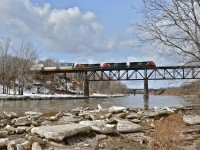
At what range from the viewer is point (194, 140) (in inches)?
469

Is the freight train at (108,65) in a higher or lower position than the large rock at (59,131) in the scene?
higher

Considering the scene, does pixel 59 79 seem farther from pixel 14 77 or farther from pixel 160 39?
pixel 160 39

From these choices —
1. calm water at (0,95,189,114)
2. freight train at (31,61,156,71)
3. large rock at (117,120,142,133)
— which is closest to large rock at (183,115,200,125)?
large rock at (117,120,142,133)

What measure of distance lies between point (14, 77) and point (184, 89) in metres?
67.0

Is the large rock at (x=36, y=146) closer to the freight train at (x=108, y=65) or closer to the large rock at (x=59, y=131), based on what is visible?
the large rock at (x=59, y=131)

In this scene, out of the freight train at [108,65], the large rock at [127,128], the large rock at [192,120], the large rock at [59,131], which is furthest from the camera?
the freight train at [108,65]

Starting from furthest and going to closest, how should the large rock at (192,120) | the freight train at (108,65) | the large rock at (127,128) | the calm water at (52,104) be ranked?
1. the freight train at (108,65)
2. the calm water at (52,104)
3. the large rock at (192,120)
4. the large rock at (127,128)

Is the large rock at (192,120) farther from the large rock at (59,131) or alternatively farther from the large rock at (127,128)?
the large rock at (59,131)

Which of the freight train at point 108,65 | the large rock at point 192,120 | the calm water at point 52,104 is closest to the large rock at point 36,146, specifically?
the large rock at point 192,120

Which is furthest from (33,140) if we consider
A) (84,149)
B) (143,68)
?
(143,68)

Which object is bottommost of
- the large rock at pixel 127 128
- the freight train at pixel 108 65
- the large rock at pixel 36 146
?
the large rock at pixel 36 146

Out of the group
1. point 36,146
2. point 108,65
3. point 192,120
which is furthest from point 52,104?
point 108,65

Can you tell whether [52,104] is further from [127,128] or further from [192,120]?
[127,128]

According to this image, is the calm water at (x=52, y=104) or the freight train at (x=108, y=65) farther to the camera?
the freight train at (x=108, y=65)
